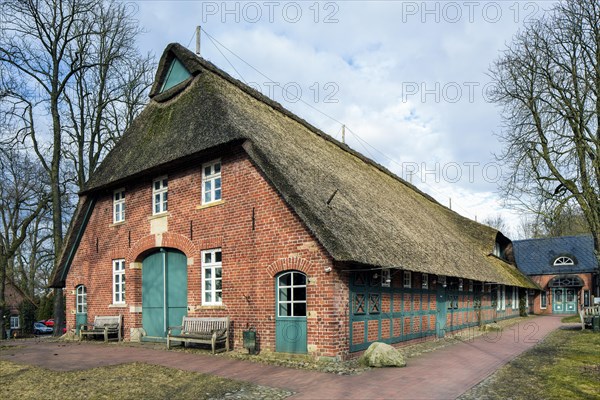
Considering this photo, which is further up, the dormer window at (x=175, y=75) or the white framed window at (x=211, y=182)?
the dormer window at (x=175, y=75)

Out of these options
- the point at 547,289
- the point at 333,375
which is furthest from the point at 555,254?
the point at 333,375

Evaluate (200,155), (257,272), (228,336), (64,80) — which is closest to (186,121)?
(200,155)

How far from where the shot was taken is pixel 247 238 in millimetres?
13484

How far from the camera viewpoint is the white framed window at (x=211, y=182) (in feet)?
48.1

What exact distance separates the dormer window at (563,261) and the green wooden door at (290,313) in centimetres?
3568

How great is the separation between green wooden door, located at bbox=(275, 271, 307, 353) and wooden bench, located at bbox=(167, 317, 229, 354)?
5.46 feet

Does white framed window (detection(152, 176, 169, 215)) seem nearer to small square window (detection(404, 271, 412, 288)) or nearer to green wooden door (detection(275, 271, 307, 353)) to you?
green wooden door (detection(275, 271, 307, 353))

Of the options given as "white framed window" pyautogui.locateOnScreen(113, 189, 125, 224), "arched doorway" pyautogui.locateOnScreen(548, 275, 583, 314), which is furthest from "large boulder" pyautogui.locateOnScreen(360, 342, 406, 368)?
"arched doorway" pyautogui.locateOnScreen(548, 275, 583, 314)

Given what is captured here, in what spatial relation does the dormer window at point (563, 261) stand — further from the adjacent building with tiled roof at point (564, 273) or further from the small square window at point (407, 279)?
the small square window at point (407, 279)

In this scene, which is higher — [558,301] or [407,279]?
[407,279]

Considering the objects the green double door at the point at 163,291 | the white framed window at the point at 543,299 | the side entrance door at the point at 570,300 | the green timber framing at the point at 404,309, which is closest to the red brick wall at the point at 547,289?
the white framed window at the point at 543,299

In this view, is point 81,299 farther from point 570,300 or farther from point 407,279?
point 570,300

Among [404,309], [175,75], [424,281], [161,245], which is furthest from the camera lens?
[175,75]

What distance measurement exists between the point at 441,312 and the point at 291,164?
8.94 metres
